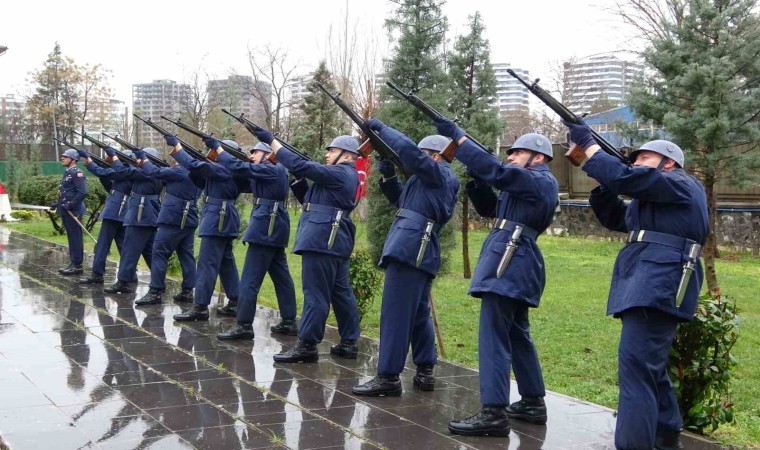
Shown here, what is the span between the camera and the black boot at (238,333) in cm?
853

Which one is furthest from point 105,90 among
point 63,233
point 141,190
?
point 141,190

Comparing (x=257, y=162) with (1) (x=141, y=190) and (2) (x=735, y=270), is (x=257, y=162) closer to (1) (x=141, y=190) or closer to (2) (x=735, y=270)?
(1) (x=141, y=190)

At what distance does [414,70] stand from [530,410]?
4924 millimetres

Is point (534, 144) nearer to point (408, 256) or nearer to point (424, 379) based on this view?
point (408, 256)

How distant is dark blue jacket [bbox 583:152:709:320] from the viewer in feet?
15.8

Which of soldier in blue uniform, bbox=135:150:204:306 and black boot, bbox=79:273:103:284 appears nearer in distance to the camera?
soldier in blue uniform, bbox=135:150:204:306

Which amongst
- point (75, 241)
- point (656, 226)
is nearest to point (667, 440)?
point (656, 226)

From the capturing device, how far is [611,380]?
7.54m

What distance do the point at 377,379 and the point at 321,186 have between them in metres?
1.93

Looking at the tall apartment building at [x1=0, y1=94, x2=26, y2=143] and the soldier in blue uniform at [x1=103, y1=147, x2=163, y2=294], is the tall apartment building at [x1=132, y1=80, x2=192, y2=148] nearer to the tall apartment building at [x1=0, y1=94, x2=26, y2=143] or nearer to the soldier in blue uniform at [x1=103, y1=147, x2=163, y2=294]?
the tall apartment building at [x1=0, y1=94, x2=26, y2=143]

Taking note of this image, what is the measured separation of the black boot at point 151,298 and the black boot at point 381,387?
4905 millimetres

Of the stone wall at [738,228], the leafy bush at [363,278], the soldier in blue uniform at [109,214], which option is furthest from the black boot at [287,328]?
the stone wall at [738,228]

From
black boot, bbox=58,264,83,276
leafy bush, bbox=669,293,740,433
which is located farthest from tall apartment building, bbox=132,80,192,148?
leafy bush, bbox=669,293,740,433

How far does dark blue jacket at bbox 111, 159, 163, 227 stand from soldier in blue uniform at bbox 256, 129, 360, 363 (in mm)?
4172
